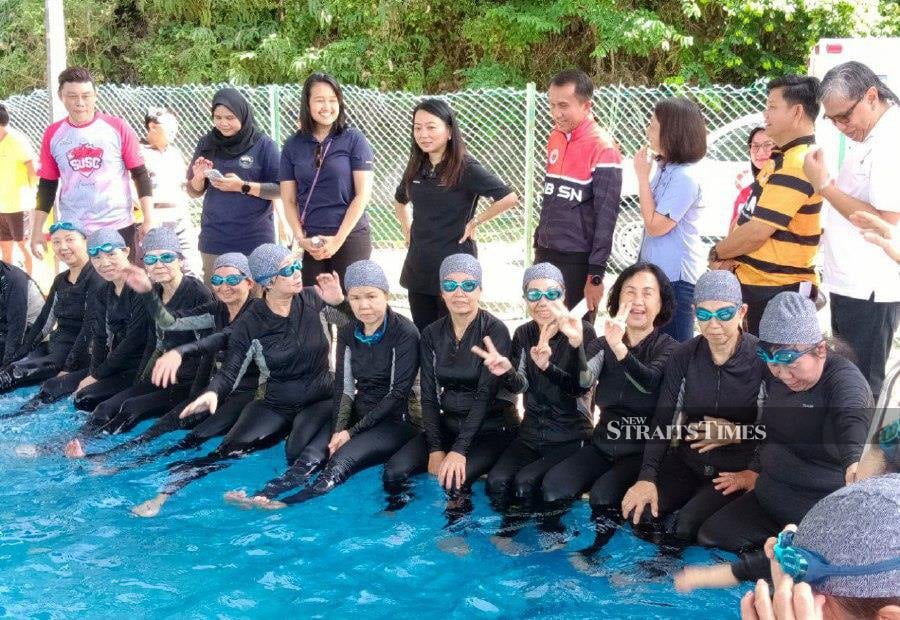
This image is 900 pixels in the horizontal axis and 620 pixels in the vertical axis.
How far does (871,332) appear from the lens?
498cm

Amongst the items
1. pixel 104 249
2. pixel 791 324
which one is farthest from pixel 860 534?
pixel 104 249

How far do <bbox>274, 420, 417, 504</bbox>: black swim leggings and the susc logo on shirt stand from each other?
11.5 feet

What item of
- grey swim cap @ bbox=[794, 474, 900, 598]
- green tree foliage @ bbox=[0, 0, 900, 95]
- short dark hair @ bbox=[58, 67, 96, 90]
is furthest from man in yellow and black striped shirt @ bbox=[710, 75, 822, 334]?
green tree foliage @ bbox=[0, 0, 900, 95]

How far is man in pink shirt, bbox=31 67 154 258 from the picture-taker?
26.1 feet

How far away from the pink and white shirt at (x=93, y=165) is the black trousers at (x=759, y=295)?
535cm

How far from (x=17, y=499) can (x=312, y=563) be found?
2.21 m

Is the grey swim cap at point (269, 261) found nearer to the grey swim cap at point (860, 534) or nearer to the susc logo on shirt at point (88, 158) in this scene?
the susc logo on shirt at point (88, 158)

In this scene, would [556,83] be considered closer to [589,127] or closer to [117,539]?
[589,127]

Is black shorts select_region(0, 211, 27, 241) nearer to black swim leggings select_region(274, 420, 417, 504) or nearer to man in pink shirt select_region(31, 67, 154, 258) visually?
man in pink shirt select_region(31, 67, 154, 258)

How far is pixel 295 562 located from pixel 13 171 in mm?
6692

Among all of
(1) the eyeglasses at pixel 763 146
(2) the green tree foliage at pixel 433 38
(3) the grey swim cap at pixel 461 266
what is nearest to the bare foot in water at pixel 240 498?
(3) the grey swim cap at pixel 461 266

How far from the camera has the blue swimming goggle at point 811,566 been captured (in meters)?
1.55

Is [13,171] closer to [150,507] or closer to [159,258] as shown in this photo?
[159,258]

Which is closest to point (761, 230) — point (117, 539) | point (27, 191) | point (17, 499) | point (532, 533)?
point (532, 533)
